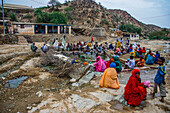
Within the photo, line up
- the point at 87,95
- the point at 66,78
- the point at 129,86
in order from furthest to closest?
the point at 66,78
the point at 87,95
the point at 129,86

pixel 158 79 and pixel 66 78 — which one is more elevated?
pixel 158 79

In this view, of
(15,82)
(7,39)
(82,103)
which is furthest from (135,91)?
(7,39)

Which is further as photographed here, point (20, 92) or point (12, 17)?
point (12, 17)

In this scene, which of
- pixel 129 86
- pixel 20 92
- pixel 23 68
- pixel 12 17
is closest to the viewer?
pixel 129 86

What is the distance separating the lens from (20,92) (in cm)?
495

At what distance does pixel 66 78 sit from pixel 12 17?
119 ft

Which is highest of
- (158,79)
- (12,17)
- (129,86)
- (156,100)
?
(12,17)

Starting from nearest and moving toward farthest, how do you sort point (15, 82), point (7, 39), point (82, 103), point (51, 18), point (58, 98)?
point (82, 103) → point (58, 98) → point (15, 82) → point (7, 39) → point (51, 18)

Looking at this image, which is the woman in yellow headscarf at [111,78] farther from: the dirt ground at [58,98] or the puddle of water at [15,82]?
the puddle of water at [15,82]

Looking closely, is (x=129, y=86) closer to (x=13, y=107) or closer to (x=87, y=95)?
(x=87, y=95)

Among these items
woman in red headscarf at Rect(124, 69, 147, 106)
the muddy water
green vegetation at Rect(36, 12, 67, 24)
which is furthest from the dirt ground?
green vegetation at Rect(36, 12, 67, 24)

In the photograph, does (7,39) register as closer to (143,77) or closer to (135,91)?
(143,77)

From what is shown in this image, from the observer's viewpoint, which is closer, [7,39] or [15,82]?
[15,82]

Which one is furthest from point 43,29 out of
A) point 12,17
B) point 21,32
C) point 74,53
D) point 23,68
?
point 23,68
